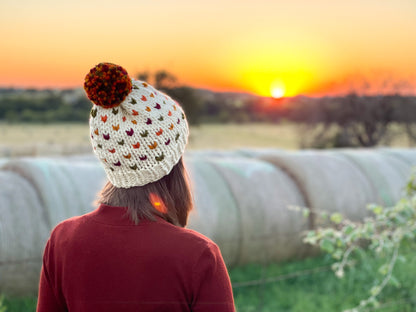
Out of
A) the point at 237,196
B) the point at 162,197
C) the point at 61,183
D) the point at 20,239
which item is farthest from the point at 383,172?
the point at 162,197

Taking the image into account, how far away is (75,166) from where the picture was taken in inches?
197

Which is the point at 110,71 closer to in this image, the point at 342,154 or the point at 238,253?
the point at 238,253

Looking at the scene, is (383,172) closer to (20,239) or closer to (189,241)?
(20,239)

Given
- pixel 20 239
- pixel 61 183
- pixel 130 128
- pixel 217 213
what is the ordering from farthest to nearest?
pixel 217 213 → pixel 61 183 → pixel 20 239 → pixel 130 128

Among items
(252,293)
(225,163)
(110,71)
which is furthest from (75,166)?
(110,71)

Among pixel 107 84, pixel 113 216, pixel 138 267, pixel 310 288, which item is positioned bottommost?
pixel 310 288

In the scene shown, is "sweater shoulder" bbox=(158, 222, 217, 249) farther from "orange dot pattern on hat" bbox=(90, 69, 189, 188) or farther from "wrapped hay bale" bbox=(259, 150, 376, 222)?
"wrapped hay bale" bbox=(259, 150, 376, 222)

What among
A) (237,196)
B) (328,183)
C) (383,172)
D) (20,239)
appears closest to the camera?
(20,239)

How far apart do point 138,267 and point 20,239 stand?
3168 mm

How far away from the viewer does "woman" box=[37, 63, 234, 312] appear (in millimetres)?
1375

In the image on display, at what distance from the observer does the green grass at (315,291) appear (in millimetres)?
4363

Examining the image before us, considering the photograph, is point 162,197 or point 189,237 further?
point 162,197

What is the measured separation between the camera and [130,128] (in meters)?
1.50

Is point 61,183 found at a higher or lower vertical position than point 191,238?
lower
